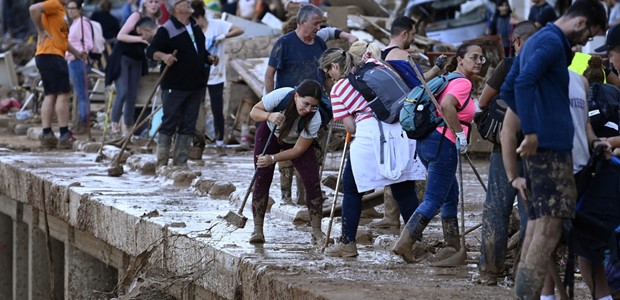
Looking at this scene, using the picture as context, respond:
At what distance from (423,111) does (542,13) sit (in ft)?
30.6

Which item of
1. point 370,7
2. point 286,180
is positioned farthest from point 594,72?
point 370,7

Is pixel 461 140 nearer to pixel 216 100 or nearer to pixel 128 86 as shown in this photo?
pixel 216 100

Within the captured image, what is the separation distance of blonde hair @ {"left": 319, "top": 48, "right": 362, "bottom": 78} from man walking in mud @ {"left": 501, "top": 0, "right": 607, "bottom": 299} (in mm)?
2449

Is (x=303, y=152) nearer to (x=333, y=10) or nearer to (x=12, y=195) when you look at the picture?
(x=12, y=195)

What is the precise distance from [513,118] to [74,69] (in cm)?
1215

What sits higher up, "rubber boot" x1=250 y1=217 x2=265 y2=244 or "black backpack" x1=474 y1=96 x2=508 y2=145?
"black backpack" x1=474 y1=96 x2=508 y2=145

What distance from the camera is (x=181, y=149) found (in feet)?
42.8

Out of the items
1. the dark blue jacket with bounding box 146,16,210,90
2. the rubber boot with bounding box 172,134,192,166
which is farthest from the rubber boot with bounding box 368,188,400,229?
the rubber boot with bounding box 172,134,192,166

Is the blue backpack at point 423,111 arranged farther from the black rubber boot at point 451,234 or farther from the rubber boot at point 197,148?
the rubber boot at point 197,148

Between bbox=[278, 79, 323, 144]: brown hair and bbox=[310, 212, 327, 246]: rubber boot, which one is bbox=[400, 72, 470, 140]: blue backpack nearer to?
bbox=[278, 79, 323, 144]: brown hair

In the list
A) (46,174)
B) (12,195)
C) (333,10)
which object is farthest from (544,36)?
(333,10)

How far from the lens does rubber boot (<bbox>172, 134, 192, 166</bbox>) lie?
42.7 ft

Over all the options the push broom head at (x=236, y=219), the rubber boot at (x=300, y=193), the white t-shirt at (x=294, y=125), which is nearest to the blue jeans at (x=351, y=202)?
the white t-shirt at (x=294, y=125)

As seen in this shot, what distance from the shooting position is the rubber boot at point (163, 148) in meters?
13.1
